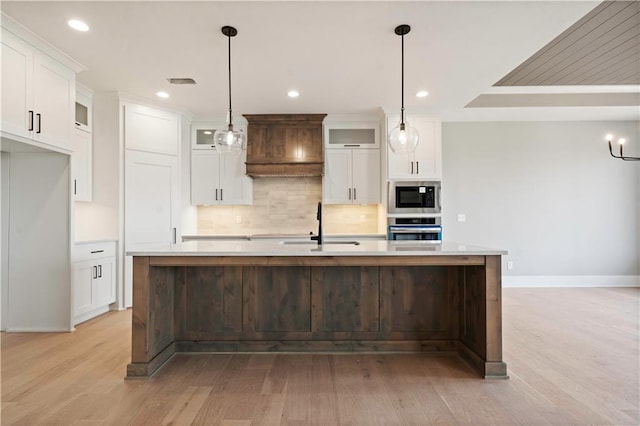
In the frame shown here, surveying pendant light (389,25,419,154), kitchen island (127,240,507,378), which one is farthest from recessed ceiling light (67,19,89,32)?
pendant light (389,25,419,154)

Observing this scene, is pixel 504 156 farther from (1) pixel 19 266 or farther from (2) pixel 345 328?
(1) pixel 19 266

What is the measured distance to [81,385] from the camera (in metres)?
2.29

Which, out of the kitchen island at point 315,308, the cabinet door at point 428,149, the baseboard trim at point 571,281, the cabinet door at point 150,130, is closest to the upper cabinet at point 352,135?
the cabinet door at point 428,149

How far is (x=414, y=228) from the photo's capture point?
15.8 feet

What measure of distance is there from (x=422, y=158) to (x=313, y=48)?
245 cm

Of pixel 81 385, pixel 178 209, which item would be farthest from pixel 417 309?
pixel 178 209

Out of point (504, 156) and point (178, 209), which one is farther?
point (504, 156)

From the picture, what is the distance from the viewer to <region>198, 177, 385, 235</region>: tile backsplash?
5496mm

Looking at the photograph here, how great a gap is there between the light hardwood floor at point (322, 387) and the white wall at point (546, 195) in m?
2.44

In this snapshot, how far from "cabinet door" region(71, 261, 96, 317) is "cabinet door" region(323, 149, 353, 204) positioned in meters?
3.05

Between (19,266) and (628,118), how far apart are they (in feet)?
26.7

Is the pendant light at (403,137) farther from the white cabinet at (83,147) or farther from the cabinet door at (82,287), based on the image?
the white cabinet at (83,147)

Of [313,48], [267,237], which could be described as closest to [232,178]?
[267,237]

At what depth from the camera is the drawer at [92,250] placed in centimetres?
353
